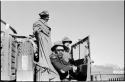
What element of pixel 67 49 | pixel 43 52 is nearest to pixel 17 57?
pixel 43 52

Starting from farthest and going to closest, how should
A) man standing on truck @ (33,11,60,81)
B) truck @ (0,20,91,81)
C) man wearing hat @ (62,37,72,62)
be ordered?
man wearing hat @ (62,37,72,62) < man standing on truck @ (33,11,60,81) < truck @ (0,20,91,81)

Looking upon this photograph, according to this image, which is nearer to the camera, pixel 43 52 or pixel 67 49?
pixel 43 52

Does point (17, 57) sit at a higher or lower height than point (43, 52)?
lower

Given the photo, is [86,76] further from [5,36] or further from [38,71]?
[5,36]

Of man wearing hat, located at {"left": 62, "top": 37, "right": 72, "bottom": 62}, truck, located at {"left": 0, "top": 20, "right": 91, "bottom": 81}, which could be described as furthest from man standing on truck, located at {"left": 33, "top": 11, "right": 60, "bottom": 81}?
man wearing hat, located at {"left": 62, "top": 37, "right": 72, "bottom": 62}

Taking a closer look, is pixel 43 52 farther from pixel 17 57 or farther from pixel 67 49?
pixel 67 49

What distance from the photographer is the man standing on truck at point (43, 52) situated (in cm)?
879

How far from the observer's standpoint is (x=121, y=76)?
634 inches

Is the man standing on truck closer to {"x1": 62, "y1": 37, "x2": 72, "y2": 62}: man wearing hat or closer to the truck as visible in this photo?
the truck

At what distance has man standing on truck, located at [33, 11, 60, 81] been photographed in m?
8.79

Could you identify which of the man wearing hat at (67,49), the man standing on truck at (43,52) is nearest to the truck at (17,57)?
the man standing on truck at (43,52)

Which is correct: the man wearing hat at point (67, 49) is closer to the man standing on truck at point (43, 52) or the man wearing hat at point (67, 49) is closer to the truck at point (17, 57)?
the truck at point (17, 57)

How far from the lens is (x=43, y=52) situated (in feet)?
28.8

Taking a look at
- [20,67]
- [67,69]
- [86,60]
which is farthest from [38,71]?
[86,60]
